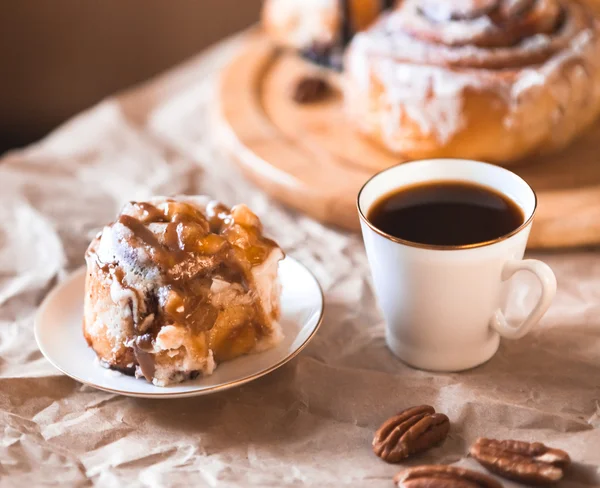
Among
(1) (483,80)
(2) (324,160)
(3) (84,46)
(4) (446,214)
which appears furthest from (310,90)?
(3) (84,46)

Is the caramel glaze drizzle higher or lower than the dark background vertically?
higher

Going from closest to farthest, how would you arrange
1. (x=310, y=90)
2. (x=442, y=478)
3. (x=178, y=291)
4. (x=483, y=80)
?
(x=442, y=478) → (x=178, y=291) → (x=483, y=80) → (x=310, y=90)

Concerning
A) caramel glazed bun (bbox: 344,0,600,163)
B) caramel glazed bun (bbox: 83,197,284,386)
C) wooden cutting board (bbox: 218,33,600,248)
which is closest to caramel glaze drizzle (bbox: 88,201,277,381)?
caramel glazed bun (bbox: 83,197,284,386)

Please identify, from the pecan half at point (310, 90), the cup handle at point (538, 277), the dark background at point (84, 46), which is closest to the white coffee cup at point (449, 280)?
the cup handle at point (538, 277)

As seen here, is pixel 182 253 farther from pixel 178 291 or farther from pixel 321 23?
pixel 321 23

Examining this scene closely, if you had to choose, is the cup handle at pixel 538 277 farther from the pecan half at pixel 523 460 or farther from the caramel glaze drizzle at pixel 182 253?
the caramel glaze drizzle at pixel 182 253

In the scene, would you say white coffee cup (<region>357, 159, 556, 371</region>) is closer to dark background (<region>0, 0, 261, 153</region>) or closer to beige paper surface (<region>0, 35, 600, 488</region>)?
beige paper surface (<region>0, 35, 600, 488</region>)

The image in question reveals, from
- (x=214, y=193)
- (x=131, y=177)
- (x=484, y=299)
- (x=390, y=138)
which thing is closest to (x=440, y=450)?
(x=484, y=299)
